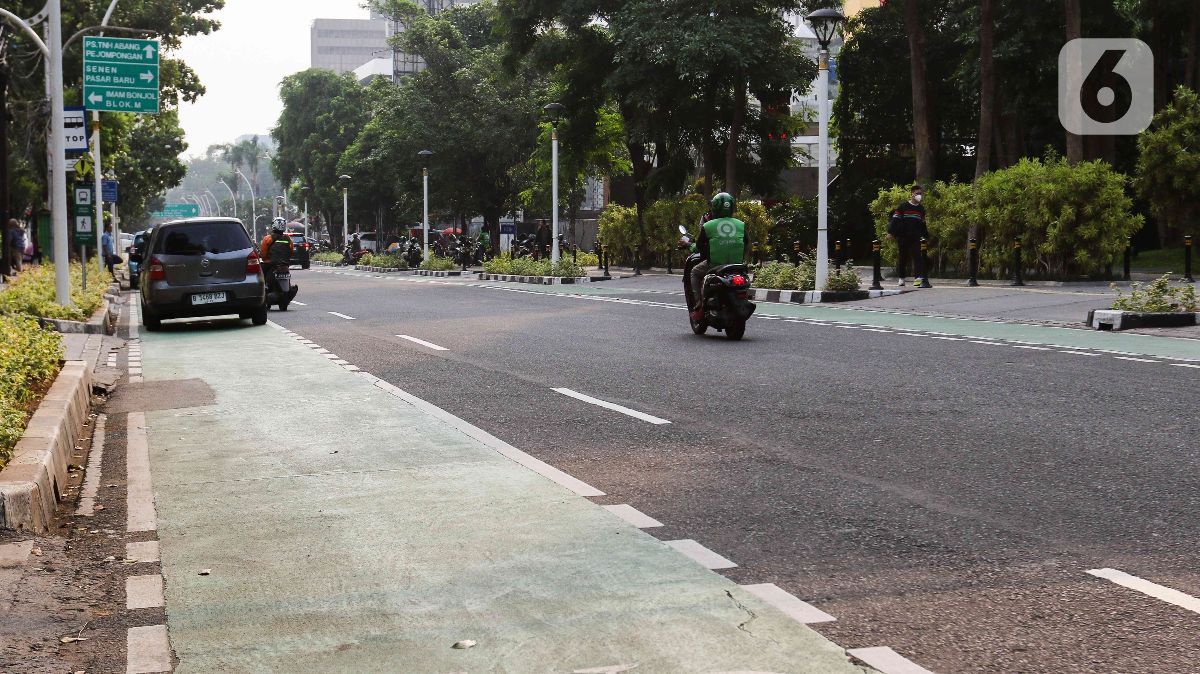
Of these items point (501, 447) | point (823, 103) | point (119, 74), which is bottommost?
point (501, 447)

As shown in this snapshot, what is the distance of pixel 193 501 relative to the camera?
7195 millimetres

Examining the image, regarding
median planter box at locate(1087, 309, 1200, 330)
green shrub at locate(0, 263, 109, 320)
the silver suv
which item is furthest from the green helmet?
green shrub at locate(0, 263, 109, 320)

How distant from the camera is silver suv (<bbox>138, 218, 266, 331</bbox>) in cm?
2064

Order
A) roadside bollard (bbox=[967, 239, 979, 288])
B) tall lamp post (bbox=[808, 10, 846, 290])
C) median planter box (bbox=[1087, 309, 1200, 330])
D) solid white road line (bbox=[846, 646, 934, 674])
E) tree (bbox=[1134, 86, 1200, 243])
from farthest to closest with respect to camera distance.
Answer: tree (bbox=[1134, 86, 1200, 243]) < roadside bollard (bbox=[967, 239, 979, 288]) < tall lamp post (bbox=[808, 10, 846, 290]) < median planter box (bbox=[1087, 309, 1200, 330]) < solid white road line (bbox=[846, 646, 934, 674])

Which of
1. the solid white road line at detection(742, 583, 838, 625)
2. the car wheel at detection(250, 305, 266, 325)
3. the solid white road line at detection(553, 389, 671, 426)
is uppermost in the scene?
the car wheel at detection(250, 305, 266, 325)

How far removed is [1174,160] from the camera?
32.2m

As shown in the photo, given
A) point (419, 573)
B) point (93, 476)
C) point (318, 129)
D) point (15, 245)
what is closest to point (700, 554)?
point (419, 573)

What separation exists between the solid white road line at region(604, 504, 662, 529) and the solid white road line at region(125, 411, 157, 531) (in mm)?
2183

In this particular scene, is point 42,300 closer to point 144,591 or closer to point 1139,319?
point 1139,319

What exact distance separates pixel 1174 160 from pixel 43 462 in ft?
99.4

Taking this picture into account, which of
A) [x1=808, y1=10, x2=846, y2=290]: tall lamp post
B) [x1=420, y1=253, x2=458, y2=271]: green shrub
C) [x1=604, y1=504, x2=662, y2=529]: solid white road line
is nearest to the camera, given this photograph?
[x1=604, y1=504, x2=662, y2=529]: solid white road line

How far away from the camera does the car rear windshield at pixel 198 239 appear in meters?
20.9

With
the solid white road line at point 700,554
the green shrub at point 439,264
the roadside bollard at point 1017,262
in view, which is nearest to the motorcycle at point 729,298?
the solid white road line at point 700,554

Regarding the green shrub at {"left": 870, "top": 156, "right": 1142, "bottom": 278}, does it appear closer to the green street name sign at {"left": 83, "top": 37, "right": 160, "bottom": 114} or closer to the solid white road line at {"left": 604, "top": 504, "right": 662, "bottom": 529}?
the green street name sign at {"left": 83, "top": 37, "right": 160, "bottom": 114}
